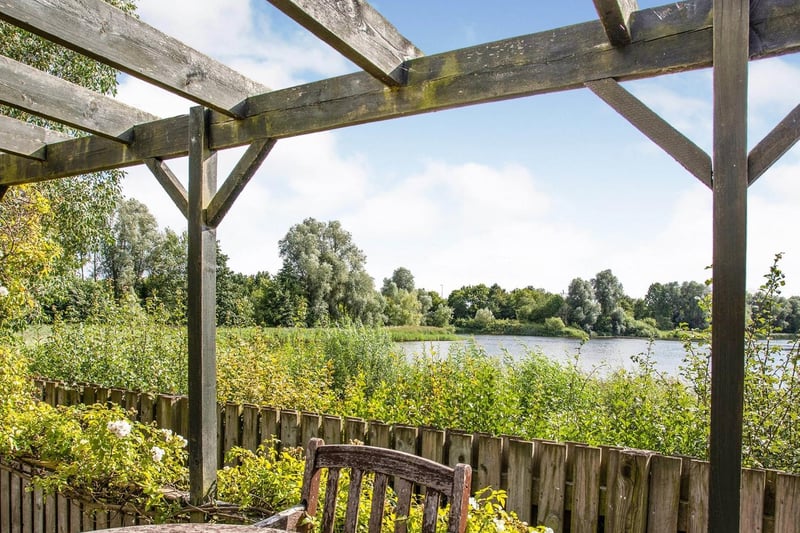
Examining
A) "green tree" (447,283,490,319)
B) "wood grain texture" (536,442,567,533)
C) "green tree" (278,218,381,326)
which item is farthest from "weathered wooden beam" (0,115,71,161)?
"green tree" (278,218,381,326)

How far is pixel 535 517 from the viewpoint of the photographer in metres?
2.65

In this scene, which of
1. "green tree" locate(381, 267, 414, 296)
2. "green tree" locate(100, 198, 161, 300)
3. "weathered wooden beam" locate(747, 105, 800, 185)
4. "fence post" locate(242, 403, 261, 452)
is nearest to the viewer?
"weathered wooden beam" locate(747, 105, 800, 185)

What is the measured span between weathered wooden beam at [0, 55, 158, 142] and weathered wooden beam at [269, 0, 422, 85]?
1.64 meters

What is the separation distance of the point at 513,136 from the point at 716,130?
225 inches

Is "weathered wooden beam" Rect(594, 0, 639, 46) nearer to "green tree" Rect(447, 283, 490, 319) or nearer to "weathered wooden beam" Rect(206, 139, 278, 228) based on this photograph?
"weathered wooden beam" Rect(206, 139, 278, 228)

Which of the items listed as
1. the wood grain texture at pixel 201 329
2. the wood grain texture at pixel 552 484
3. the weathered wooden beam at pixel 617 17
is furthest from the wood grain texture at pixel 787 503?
the wood grain texture at pixel 201 329

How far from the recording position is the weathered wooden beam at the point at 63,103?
8.60 ft

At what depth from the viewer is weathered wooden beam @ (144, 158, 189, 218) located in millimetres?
2740

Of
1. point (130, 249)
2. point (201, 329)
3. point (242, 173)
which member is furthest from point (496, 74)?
point (130, 249)

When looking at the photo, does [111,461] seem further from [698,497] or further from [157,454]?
[698,497]

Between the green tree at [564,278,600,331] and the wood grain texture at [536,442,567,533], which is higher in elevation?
the green tree at [564,278,600,331]

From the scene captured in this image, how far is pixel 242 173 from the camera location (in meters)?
2.54

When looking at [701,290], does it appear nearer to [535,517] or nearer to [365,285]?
[535,517]

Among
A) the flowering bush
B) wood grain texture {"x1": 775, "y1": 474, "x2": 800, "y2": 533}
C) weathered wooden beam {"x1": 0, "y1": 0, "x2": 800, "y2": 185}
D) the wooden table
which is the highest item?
weathered wooden beam {"x1": 0, "y1": 0, "x2": 800, "y2": 185}
